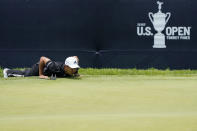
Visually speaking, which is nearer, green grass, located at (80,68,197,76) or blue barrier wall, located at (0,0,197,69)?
green grass, located at (80,68,197,76)

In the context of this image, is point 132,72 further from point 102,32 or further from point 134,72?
point 102,32

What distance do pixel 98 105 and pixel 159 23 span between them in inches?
172

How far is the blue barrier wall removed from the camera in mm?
8828

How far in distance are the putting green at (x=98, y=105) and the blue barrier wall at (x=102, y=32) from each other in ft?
5.58

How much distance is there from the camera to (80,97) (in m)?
5.27

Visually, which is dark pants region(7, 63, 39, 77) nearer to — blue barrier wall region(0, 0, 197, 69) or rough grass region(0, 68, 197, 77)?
rough grass region(0, 68, 197, 77)

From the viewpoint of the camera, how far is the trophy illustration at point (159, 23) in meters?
8.78

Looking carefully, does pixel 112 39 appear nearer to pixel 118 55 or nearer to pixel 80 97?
pixel 118 55

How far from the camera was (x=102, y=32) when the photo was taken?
8867 millimetres

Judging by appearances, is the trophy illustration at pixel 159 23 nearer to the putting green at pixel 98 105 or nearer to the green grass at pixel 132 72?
the green grass at pixel 132 72

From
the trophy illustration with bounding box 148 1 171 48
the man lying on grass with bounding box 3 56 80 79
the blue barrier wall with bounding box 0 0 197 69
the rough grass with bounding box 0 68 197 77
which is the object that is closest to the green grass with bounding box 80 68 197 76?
the rough grass with bounding box 0 68 197 77

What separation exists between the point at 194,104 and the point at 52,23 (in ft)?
15.3

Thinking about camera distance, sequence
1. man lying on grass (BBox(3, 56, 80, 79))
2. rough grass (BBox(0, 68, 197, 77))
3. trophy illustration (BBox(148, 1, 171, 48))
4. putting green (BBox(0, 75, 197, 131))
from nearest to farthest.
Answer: putting green (BBox(0, 75, 197, 131)), man lying on grass (BBox(3, 56, 80, 79)), rough grass (BBox(0, 68, 197, 77)), trophy illustration (BBox(148, 1, 171, 48))

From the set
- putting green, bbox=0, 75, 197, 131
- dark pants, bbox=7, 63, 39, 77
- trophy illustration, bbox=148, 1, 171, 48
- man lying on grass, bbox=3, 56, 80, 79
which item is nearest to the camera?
putting green, bbox=0, 75, 197, 131
